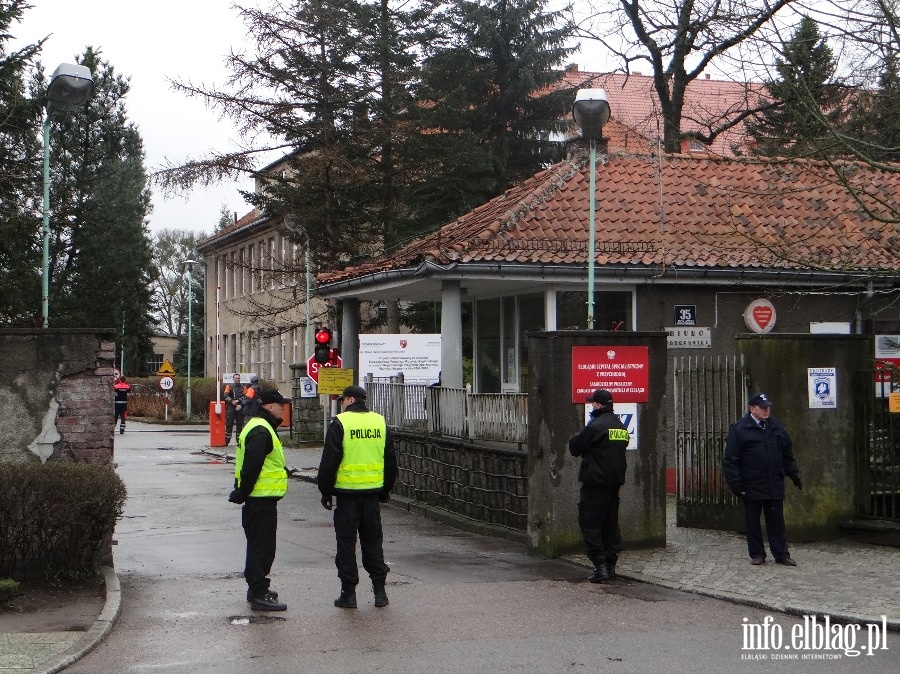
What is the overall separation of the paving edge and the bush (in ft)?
1.35

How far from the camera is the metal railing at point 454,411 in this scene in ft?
50.8

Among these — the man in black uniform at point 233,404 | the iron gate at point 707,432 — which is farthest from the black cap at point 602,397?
the man in black uniform at point 233,404

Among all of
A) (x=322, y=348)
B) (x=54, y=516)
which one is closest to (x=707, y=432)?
(x=54, y=516)

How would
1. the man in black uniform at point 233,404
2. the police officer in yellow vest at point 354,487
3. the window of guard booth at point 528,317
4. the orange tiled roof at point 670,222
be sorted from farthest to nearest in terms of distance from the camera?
the man in black uniform at point 233,404 < the window of guard booth at point 528,317 < the orange tiled roof at point 670,222 < the police officer in yellow vest at point 354,487

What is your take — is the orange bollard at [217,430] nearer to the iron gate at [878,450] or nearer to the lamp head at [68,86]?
the lamp head at [68,86]

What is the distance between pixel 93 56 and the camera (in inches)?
2274

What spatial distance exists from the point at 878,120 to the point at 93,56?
156 feet

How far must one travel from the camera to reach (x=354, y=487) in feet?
34.7

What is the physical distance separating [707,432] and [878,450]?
6.21 ft

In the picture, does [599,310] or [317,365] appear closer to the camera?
[599,310]

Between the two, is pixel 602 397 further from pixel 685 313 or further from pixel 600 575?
pixel 685 313

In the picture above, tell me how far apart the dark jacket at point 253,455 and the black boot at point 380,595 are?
130 centimetres

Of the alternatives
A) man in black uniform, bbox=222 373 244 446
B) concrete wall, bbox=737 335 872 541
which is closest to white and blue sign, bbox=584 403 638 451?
concrete wall, bbox=737 335 872 541

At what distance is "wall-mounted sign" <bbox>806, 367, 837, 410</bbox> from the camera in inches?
567
